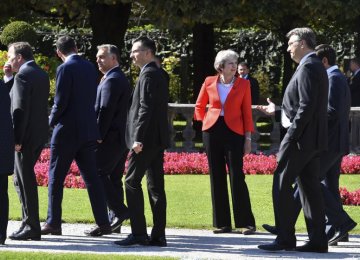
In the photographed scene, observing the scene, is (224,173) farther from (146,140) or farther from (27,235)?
(27,235)

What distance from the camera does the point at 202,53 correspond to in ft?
94.3

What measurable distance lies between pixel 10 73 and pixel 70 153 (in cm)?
173

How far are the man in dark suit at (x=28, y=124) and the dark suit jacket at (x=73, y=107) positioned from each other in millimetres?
124

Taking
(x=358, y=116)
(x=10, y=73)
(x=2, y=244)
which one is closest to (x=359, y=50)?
(x=358, y=116)

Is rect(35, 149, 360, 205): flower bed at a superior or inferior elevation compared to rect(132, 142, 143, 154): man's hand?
inferior

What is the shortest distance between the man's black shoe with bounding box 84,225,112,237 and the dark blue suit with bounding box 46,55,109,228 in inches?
2.3

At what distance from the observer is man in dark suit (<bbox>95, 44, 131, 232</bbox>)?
11219 mm

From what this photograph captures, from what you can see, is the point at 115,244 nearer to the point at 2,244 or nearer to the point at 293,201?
the point at 2,244

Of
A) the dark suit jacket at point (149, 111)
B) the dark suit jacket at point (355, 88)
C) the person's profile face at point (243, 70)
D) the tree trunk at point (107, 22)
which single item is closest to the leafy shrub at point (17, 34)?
the tree trunk at point (107, 22)

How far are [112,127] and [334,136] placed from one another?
2163mm

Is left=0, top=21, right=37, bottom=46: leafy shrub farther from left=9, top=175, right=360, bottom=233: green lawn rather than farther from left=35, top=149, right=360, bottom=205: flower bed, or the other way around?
left=9, top=175, right=360, bottom=233: green lawn

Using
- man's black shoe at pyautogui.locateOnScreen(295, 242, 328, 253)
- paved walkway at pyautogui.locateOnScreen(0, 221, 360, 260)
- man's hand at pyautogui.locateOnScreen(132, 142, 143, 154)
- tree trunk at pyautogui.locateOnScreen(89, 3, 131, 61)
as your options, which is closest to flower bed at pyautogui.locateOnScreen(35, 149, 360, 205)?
paved walkway at pyautogui.locateOnScreen(0, 221, 360, 260)

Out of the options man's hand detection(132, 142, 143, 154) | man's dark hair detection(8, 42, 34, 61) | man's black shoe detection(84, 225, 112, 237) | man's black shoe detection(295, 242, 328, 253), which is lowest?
man's black shoe detection(295, 242, 328, 253)

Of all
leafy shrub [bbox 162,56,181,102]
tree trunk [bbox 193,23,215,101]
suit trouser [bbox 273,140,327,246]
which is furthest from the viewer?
leafy shrub [bbox 162,56,181,102]
